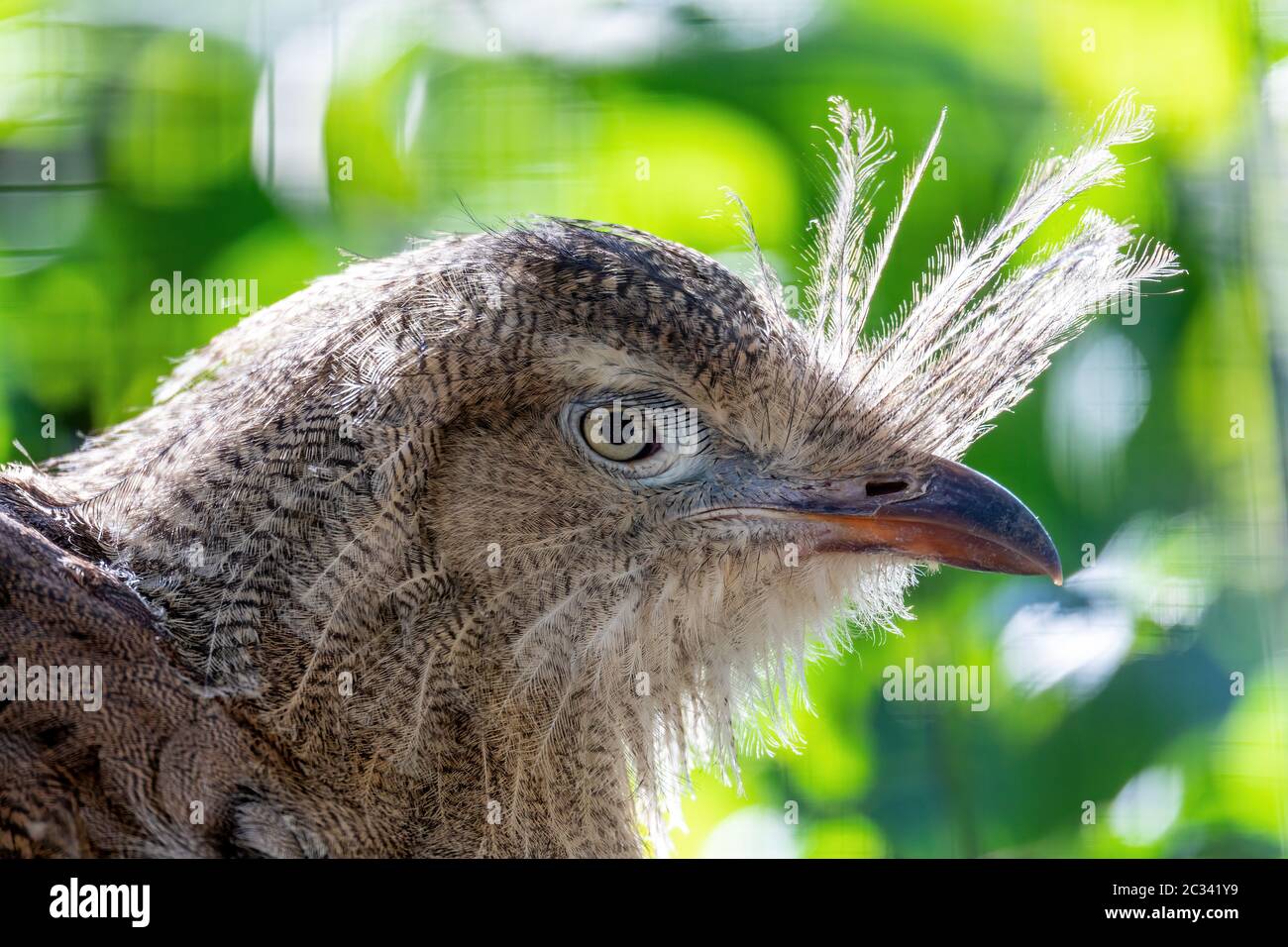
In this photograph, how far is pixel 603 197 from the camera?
8.36ft

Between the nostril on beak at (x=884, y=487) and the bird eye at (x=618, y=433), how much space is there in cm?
33

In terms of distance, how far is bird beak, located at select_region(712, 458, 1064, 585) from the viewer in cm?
174

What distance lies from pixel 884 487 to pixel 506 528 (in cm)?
57

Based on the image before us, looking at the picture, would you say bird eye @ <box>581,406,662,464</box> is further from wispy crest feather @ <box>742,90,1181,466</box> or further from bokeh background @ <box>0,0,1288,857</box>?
bokeh background @ <box>0,0,1288,857</box>

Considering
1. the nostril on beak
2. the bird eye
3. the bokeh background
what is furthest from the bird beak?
the bokeh background

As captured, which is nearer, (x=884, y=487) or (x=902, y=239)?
(x=884, y=487)

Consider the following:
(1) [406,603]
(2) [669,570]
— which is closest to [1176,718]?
(2) [669,570]

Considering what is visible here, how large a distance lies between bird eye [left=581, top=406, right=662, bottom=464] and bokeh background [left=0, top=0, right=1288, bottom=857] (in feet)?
2.60

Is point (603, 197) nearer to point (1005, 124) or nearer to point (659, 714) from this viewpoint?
point (1005, 124)

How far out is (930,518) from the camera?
177cm

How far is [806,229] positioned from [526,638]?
0.97m

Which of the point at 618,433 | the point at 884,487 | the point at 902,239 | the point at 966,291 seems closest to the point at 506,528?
the point at 618,433

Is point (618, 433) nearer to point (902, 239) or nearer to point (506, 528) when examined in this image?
point (506, 528)

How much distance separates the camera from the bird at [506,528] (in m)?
1.53
